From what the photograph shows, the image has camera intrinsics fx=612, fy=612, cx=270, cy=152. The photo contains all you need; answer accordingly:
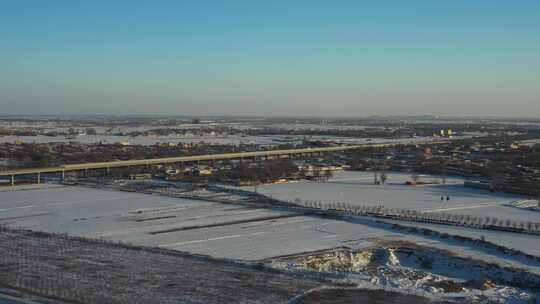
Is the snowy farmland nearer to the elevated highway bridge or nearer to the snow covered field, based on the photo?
the snow covered field

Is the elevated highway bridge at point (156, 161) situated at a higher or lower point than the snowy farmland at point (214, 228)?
higher

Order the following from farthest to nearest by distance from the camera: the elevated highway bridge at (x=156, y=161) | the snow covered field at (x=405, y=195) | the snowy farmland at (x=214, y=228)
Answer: the elevated highway bridge at (x=156, y=161)
the snow covered field at (x=405, y=195)
the snowy farmland at (x=214, y=228)

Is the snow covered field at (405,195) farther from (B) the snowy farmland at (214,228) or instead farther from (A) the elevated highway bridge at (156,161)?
(A) the elevated highway bridge at (156,161)

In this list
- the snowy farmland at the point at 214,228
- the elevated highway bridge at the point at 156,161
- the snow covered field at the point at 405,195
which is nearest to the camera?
the snowy farmland at the point at 214,228

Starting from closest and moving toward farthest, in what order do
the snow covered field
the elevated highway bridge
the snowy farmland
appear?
the snowy farmland → the snow covered field → the elevated highway bridge

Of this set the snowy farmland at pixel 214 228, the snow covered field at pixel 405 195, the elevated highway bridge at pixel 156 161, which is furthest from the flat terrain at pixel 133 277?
the elevated highway bridge at pixel 156 161

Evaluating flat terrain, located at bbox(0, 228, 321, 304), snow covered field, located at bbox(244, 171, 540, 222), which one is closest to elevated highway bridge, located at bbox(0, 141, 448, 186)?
snow covered field, located at bbox(244, 171, 540, 222)

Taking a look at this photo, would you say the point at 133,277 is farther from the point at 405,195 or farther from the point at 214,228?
the point at 405,195

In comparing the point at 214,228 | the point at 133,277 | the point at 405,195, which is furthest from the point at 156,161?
the point at 133,277

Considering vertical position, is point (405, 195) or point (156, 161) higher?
point (156, 161)

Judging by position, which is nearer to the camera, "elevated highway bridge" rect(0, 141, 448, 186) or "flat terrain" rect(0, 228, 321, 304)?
"flat terrain" rect(0, 228, 321, 304)

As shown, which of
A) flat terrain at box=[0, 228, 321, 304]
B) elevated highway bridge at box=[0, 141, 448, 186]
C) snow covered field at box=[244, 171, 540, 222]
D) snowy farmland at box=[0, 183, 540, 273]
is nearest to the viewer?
flat terrain at box=[0, 228, 321, 304]

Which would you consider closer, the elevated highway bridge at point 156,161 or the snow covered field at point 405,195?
the snow covered field at point 405,195

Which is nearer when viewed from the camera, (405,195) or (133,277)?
(133,277)
